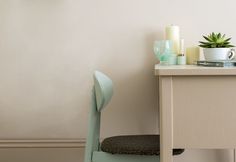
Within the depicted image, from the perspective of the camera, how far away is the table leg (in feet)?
4.11

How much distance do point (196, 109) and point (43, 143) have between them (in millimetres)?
1126

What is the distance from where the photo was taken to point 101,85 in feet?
4.74

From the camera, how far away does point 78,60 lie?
6.70 ft

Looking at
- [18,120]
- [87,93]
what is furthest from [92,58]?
[18,120]

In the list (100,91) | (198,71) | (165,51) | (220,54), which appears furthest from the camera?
(165,51)

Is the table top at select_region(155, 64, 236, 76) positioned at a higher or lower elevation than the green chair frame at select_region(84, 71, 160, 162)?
higher

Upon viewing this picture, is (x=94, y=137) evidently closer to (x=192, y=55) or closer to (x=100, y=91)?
(x=100, y=91)

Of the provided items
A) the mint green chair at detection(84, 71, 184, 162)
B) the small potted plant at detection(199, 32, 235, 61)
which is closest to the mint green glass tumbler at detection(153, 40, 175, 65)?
the small potted plant at detection(199, 32, 235, 61)

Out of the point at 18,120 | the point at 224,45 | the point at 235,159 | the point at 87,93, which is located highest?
the point at 224,45

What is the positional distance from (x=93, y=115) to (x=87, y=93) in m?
0.58

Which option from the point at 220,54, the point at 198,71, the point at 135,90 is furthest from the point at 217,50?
the point at 135,90

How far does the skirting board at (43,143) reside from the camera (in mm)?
2074

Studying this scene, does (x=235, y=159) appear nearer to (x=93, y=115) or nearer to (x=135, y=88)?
(x=135, y=88)

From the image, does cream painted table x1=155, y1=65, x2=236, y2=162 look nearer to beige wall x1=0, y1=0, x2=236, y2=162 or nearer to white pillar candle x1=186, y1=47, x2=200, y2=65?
white pillar candle x1=186, y1=47, x2=200, y2=65
